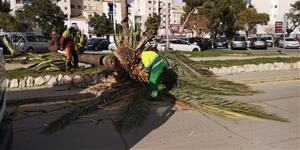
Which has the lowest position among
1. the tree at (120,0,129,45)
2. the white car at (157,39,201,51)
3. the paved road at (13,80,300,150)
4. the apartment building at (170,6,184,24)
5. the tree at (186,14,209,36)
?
the paved road at (13,80,300,150)

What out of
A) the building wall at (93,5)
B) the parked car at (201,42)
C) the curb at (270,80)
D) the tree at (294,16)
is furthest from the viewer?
the building wall at (93,5)

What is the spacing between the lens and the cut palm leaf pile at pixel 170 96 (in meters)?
6.82

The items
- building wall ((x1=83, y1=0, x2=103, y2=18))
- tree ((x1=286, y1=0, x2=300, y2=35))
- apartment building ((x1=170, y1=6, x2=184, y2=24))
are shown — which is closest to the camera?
tree ((x1=286, y1=0, x2=300, y2=35))

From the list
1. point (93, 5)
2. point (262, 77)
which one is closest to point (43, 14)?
point (262, 77)

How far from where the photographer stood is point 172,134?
5.89 metres

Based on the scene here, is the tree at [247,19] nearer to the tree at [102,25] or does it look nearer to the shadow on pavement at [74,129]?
the tree at [102,25]

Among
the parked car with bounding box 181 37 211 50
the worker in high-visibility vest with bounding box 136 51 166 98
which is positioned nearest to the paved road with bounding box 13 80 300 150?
the worker in high-visibility vest with bounding box 136 51 166 98

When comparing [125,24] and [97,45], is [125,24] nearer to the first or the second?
[125,24]

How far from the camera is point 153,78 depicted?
799cm

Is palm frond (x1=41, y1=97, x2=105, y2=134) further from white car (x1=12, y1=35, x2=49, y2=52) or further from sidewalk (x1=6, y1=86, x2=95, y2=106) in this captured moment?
white car (x1=12, y1=35, x2=49, y2=52)

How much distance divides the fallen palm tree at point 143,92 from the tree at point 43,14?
4206 centimetres

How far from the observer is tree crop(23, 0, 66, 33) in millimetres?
50406

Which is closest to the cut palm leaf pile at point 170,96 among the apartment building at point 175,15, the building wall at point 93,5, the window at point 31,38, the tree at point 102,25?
the window at point 31,38

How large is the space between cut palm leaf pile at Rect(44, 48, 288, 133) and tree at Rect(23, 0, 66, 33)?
42598 millimetres
